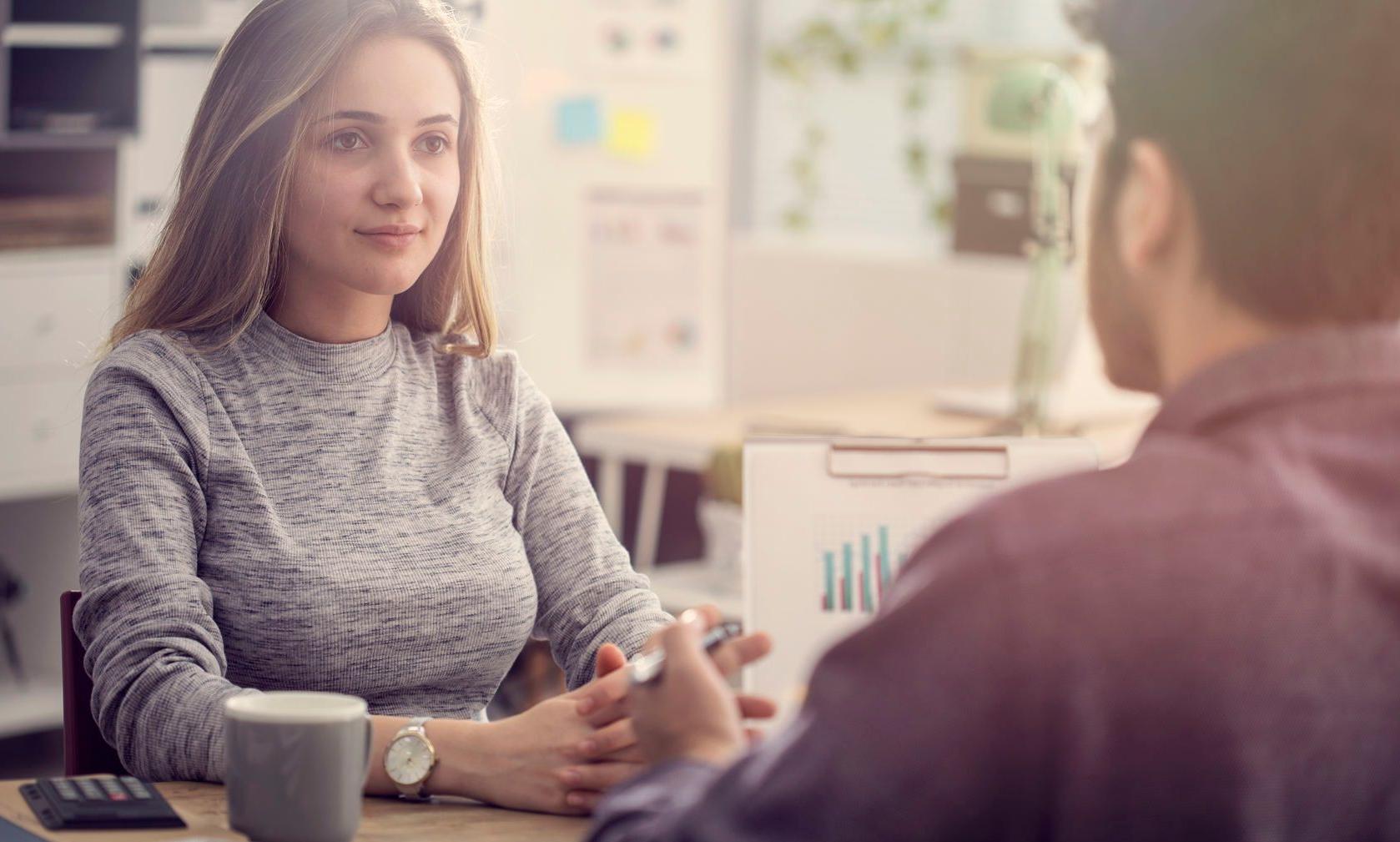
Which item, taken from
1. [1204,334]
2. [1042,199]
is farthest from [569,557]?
[1042,199]

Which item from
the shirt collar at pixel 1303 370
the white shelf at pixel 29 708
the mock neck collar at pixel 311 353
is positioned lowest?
the white shelf at pixel 29 708

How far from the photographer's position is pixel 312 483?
1.60m

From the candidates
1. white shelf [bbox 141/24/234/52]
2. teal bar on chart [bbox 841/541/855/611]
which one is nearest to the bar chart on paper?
teal bar on chart [bbox 841/541/855/611]

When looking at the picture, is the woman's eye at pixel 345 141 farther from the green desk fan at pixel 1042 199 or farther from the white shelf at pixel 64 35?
the green desk fan at pixel 1042 199

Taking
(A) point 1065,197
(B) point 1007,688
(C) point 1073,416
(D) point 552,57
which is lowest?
(C) point 1073,416

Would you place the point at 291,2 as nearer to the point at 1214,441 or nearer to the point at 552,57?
the point at 1214,441

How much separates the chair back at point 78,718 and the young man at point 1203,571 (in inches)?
33.2

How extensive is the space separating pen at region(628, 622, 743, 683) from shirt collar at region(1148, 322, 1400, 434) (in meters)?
0.34

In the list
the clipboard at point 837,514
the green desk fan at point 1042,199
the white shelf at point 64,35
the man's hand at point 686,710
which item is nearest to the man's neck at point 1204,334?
the man's hand at point 686,710

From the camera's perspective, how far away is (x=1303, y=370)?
2.68 ft

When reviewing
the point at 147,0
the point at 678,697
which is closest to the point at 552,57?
the point at 147,0

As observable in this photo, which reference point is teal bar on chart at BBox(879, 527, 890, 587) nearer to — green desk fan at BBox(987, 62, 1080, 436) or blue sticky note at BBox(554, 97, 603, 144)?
green desk fan at BBox(987, 62, 1080, 436)

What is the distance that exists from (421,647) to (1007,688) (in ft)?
3.06

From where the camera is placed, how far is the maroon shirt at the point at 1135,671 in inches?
29.4
